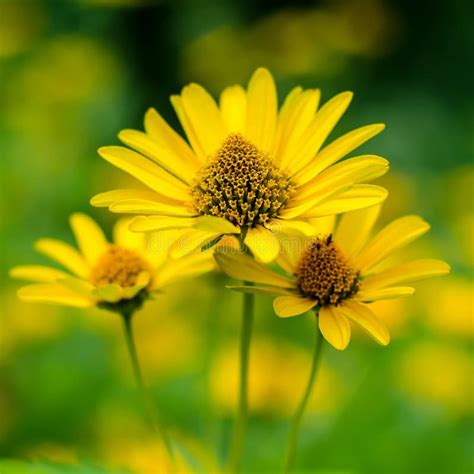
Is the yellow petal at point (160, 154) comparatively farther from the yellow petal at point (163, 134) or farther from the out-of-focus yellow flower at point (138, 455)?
the out-of-focus yellow flower at point (138, 455)

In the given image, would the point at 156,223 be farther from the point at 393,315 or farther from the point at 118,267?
the point at 393,315

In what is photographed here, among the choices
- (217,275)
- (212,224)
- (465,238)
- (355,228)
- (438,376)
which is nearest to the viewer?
(212,224)

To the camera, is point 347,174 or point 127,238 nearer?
point 347,174

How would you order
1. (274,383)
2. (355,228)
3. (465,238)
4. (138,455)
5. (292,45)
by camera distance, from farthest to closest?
(292,45)
(465,238)
(274,383)
(138,455)
(355,228)

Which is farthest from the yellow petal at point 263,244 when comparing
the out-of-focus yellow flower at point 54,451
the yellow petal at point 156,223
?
the out-of-focus yellow flower at point 54,451

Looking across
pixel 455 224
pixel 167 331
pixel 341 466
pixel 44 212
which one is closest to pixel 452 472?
pixel 341 466

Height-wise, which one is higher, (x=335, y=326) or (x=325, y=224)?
(x=325, y=224)

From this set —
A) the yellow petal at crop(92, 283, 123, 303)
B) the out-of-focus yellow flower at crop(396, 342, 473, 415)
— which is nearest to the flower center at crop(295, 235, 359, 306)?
the yellow petal at crop(92, 283, 123, 303)

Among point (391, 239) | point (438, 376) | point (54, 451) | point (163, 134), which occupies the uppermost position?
point (163, 134)

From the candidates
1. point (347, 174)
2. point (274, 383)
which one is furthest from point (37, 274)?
point (274, 383)
